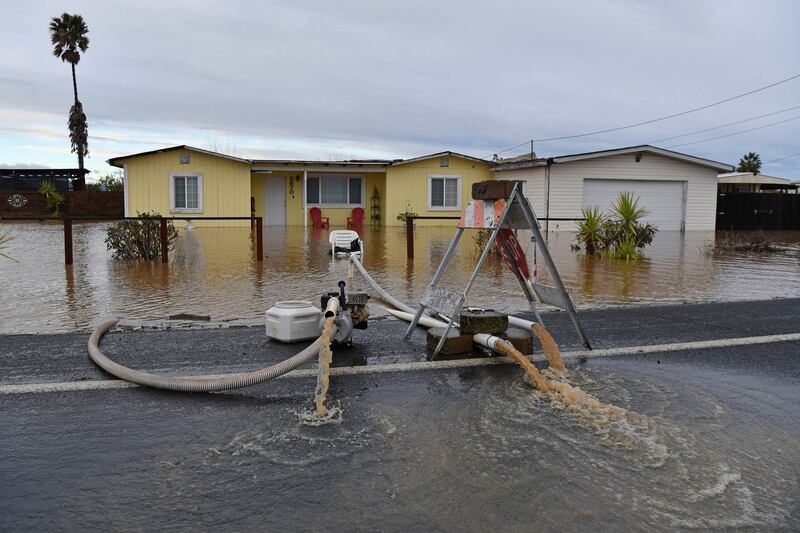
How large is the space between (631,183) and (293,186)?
1525 centimetres

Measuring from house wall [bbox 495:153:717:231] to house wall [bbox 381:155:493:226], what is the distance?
2974mm

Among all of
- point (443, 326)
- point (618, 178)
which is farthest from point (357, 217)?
point (443, 326)

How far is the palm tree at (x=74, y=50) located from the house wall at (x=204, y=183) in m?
19.3

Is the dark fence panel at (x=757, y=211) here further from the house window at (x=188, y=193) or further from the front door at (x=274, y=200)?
the house window at (x=188, y=193)

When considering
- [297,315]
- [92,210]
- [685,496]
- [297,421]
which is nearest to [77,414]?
[297,421]

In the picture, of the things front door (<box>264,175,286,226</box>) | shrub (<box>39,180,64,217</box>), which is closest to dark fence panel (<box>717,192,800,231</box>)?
front door (<box>264,175,286,226</box>)

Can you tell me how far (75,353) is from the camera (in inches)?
216

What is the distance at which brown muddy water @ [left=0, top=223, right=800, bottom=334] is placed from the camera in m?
8.03

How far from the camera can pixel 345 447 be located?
3.55 meters

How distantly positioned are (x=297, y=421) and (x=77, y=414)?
132 centimetres

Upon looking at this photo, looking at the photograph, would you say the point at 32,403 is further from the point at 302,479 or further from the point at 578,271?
the point at 578,271

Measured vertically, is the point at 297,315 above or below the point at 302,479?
above

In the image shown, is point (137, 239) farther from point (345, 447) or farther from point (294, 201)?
point (294, 201)

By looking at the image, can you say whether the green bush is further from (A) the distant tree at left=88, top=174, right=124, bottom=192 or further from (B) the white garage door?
(A) the distant tree at left=88, top=174, right=124, bottom=192
